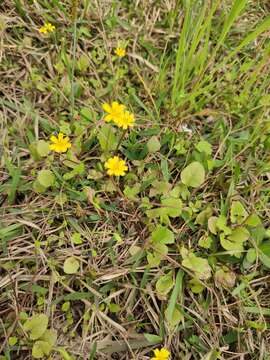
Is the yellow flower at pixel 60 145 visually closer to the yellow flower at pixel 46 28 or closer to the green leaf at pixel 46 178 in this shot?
the green leaf at pixel 46 178

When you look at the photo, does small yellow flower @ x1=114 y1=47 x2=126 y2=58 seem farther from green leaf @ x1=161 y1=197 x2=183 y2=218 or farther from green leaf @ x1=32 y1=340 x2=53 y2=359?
green leaf @ x1=32 y1=340 x2=53 y2=359

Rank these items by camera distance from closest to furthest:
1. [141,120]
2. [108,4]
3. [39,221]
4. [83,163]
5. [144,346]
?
[144,346]
[39,221]
[83,163]
[141,120]
[108,4]

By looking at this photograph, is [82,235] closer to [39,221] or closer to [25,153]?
[39,221]

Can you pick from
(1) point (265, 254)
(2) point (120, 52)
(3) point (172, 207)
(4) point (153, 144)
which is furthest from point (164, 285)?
(2) point (120, 52)

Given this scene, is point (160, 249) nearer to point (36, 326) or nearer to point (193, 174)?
point (193, 174)

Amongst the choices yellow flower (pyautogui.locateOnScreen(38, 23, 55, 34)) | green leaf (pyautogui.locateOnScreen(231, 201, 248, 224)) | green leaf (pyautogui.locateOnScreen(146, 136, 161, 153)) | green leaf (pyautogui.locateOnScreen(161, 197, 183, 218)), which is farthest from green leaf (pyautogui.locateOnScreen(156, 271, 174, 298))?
yellow flower (pyautogui.locateOnScreen(38, 23, 55, 34))

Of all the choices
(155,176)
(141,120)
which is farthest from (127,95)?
(155,176)
